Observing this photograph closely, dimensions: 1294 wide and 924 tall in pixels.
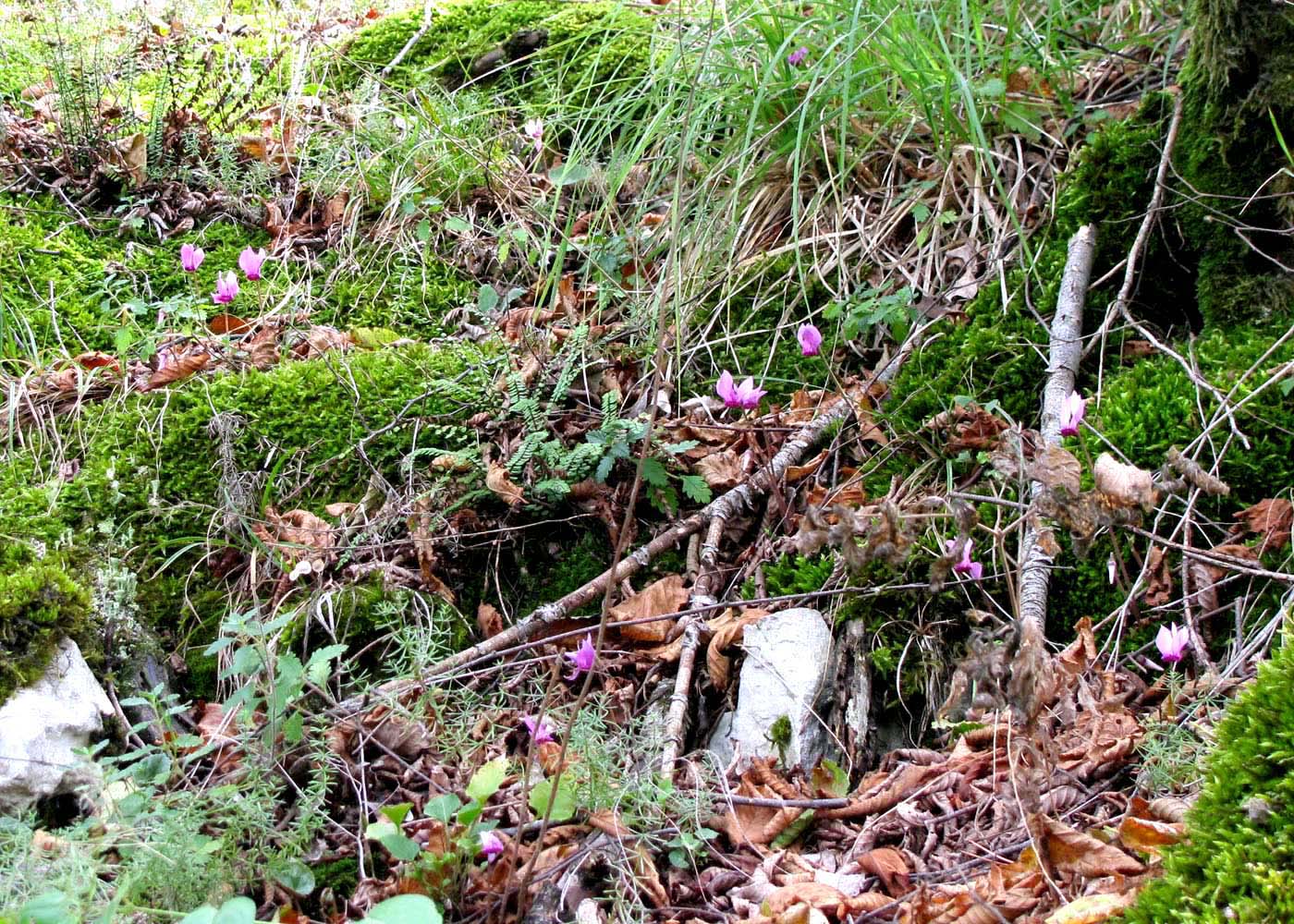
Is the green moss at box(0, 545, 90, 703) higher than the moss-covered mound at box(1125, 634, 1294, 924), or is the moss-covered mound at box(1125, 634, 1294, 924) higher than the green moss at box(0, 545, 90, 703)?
the moss-covered mound at box(1125, 634, 1294, 924)

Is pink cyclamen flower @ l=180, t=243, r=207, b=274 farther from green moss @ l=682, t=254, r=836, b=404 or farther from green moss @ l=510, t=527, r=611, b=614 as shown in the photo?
green moss @ l=682, t=254, r=836, b=404

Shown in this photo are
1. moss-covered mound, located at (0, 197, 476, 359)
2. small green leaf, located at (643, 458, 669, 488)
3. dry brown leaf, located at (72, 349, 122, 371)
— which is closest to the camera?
small green leaf, located at (643, 458, 669, 488)

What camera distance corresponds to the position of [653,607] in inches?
106

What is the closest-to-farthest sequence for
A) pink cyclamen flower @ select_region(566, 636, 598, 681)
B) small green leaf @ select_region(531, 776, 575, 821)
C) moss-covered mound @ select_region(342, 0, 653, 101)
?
small green leaf @ select_region(531, 776, 575, 821) < pink cyclamen flower @ select_region(566, 636, 598, 681) < moss-covered mound @ select_region(342, 0, 653, 101)

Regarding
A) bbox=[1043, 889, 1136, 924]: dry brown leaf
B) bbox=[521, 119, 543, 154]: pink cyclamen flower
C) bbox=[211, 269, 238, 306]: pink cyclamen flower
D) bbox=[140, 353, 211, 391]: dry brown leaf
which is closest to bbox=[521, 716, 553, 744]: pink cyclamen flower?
bbox=[1043, 889, 1136, 924]: dry brown leaf

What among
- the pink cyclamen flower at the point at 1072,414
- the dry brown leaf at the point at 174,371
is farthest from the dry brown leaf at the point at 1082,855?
the dry brown leaf at the point at 174,371

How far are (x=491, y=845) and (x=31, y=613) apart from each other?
1308 mm

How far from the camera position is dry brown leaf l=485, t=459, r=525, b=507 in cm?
283

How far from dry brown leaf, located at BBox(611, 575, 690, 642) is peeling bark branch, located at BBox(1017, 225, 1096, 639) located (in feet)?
2.75

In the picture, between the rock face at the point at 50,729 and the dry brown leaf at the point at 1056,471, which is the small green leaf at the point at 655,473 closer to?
the dry brown leaf at the point at 1056,471

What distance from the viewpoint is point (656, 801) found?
1958 millimetres

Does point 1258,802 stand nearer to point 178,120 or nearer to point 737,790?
point 737,790

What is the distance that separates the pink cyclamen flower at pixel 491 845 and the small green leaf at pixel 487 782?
78mm

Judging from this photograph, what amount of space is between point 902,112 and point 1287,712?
2.36 metres
